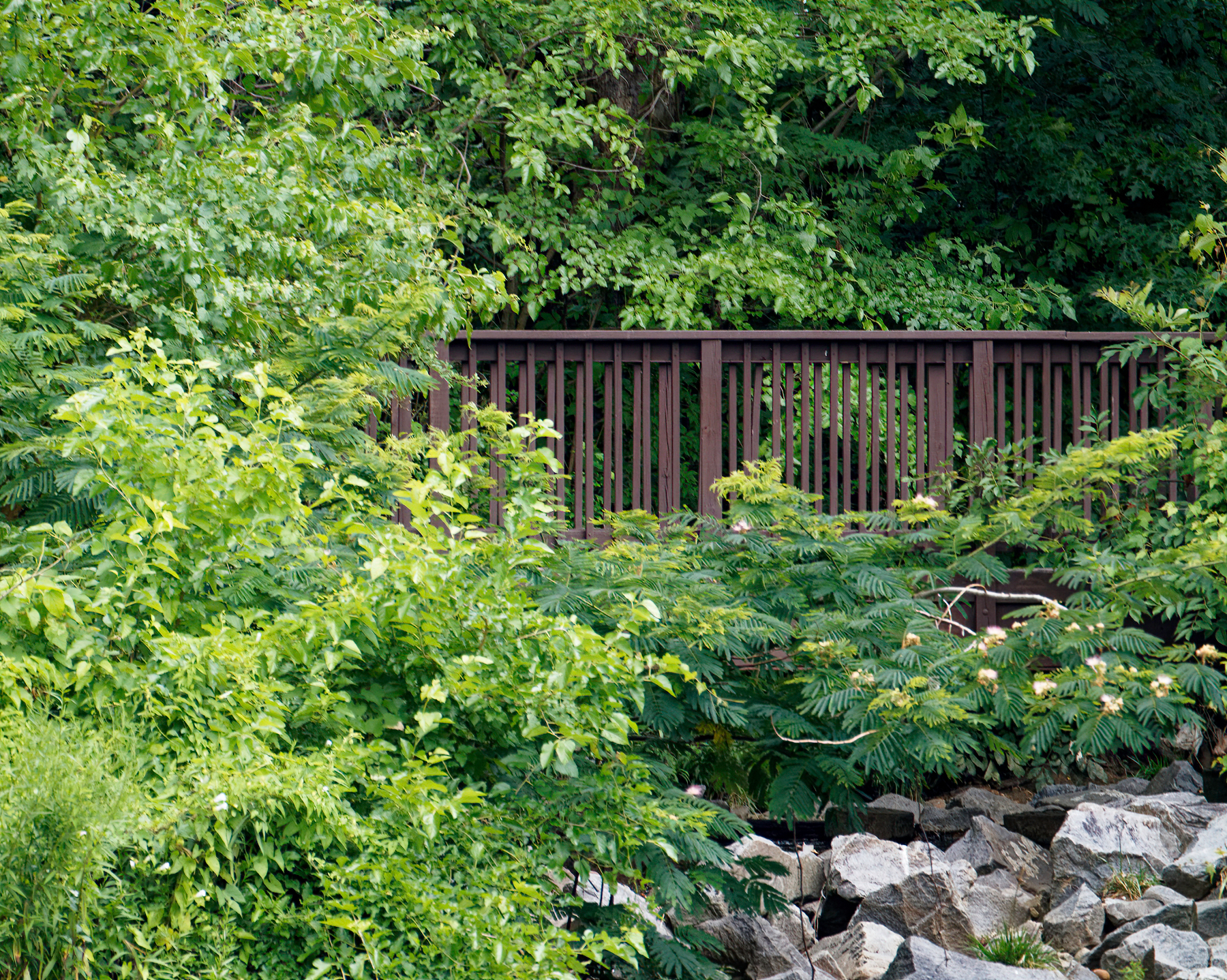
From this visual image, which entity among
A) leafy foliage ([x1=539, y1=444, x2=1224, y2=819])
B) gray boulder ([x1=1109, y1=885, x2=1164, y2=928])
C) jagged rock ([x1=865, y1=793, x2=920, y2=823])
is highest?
leafy foliage ([x1=539, y1=444, x2=1224, y2=819])

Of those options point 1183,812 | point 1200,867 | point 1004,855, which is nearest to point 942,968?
point 1200,867

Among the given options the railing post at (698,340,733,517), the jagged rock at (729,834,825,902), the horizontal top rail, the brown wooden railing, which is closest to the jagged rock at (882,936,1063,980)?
the jagged rock at (729,834,825,902)

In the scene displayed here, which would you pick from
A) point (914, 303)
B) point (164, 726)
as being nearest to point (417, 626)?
point (164, 726)

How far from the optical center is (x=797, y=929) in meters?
5.81

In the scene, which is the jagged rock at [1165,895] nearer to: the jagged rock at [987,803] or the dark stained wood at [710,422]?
the jagged rock at [987,803]

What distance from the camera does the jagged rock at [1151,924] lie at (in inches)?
196

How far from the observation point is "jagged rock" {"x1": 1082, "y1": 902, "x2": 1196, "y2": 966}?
4.98 meters

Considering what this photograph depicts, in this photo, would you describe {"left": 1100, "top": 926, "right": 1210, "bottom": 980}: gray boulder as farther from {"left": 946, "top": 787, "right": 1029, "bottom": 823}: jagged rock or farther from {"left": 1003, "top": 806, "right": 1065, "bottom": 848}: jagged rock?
{"left": 946, "top": 787, "right": 1029, "bottom": 823}: jagged rock

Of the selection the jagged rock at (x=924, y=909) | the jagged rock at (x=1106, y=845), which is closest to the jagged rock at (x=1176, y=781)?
Result: the jagged rock at (x=1106, y=845)

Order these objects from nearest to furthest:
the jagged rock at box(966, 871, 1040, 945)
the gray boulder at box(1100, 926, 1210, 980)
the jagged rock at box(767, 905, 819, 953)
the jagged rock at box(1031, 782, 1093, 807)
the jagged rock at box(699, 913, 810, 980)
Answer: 1. the gray boulder at box(1100, 926, 1210, 980)
2. the jagged rock at box(699, 913, 810, 980)
3. the jagged rock at box(966, 871, 1040, 945)
4. the jagged rock at box(767, 905, 819, 953)
5. the jagged rock at box(1031, 782, 1093, 807)

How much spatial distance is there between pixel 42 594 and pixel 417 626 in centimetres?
87

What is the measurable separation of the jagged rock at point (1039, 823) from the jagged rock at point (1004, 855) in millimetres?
329

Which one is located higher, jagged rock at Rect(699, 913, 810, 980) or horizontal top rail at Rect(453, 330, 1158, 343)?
horizontal top rail at Rect(453, 330, 1158, 343)

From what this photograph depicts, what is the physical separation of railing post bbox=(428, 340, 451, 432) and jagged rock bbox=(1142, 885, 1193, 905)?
3918 millimetres
